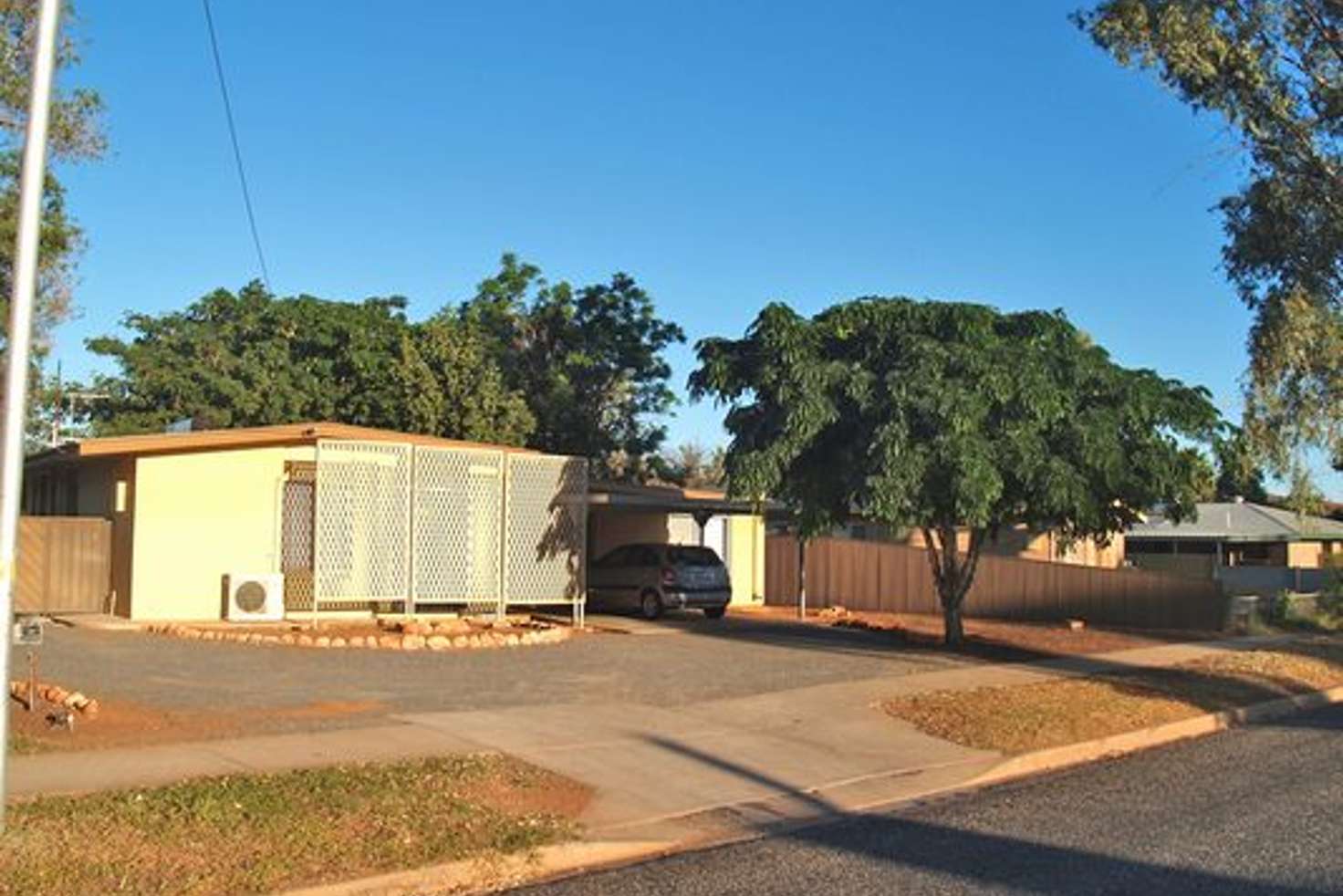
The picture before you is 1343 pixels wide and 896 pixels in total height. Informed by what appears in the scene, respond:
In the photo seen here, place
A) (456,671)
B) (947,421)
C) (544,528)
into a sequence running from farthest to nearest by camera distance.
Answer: (544,528) < (947,421) < (456,671)

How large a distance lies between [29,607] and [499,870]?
1620cm

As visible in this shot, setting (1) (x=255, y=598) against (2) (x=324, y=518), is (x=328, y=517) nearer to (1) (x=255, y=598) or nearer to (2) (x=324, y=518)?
(2) (x=324, y=518)

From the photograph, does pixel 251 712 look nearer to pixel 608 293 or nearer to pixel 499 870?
pixel 499 870

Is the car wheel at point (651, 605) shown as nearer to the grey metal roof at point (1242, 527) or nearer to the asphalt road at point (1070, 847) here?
the asphalt road at point (1070, 847)

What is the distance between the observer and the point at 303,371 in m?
44.1

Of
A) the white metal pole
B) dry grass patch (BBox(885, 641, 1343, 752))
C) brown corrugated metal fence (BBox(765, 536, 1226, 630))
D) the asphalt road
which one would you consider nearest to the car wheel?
brown corrugated metal fence (BBox(765, 536, 1226, 630))

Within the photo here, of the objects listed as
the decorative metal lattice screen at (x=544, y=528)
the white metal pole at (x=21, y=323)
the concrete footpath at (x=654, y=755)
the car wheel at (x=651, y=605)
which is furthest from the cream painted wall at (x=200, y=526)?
the white metal pole at (x=21, y=323)

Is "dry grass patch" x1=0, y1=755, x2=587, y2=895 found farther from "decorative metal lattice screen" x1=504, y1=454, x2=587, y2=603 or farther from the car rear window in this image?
the car rear window

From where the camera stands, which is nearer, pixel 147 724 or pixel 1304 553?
pixel 147 724

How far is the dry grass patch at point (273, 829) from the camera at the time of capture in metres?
7.14

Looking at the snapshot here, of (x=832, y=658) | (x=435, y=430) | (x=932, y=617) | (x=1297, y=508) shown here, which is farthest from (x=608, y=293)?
(x=832, y=658)

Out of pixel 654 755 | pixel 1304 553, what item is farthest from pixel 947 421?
pixel 1304 553

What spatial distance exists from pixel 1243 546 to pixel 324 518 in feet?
133

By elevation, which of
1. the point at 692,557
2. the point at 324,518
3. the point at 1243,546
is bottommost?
the point at 692,557
